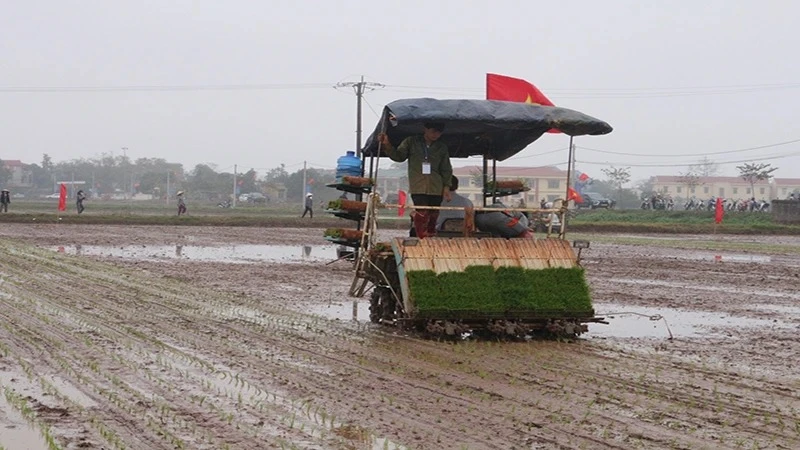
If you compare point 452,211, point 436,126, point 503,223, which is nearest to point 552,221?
point 503,223

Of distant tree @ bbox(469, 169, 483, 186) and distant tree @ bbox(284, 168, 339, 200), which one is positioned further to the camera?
distant tree @ bbox(284, 168, 339, 200)

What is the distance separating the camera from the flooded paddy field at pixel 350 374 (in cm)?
621

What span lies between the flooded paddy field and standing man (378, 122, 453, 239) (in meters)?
1.39

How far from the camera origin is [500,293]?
10477 millimetres

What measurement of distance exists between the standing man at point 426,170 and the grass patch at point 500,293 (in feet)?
4.05

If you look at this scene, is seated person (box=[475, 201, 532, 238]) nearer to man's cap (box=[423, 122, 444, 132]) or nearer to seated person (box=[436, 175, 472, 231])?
seated person (box=[436, 175, 472, 231])

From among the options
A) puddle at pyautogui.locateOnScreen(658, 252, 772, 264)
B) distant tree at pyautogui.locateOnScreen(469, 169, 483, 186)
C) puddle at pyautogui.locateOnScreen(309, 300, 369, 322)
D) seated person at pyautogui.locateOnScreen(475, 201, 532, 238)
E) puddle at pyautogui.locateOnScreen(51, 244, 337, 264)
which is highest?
distant tree at pyautogui.locateOnScreen(469, 169, 483, 186)

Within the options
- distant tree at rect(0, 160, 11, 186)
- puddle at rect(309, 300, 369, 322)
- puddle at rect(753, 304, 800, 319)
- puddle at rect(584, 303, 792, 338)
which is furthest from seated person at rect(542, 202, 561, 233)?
distant tree at rect(0, 160, 11, 186)

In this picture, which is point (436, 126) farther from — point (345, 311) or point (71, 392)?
point (71, 392)

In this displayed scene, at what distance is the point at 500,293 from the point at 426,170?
1.79 m

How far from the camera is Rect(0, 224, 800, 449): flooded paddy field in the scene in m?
6.21

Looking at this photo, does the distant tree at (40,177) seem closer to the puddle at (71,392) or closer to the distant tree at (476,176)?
the distant tree at (476,176)

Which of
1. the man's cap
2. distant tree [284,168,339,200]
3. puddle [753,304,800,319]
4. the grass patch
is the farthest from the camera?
distant tree [284,168,339,200]

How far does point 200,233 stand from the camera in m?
36.2
